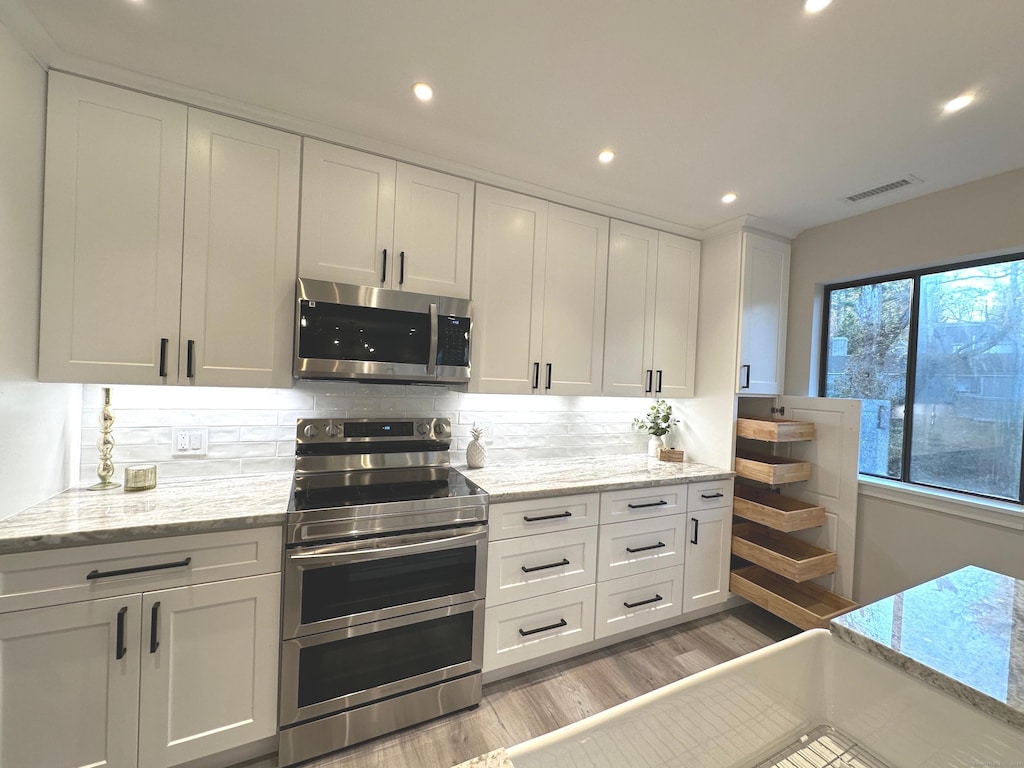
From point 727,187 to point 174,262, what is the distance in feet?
9.11

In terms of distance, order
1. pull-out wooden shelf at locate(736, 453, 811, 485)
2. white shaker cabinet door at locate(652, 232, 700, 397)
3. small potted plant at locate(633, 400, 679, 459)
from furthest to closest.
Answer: small potted plant at locate(633, 400, 679, 459) < white shaker cabinet door at locate(652, 232, 700, 397) < pull-out wooden shelf at locate(736, 453, 811, 485)

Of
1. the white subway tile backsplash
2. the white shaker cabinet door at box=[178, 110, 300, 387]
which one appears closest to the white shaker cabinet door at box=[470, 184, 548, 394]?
the white subway tile backsplash

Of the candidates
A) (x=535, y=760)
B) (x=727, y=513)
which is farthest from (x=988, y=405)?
(x=535, y=760)

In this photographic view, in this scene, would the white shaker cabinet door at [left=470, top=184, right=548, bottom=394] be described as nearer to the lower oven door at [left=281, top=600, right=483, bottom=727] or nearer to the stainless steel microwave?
the stainless steel microwave

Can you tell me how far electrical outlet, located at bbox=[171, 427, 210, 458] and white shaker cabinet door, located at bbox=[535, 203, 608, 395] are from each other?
175 cm

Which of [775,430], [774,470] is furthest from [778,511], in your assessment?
[775,430]

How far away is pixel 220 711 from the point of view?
1.54 metres

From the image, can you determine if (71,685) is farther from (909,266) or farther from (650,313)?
(909,266)

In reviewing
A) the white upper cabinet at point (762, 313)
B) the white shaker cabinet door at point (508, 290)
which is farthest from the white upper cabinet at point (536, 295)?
the white upper cabinet at point (762, 313)

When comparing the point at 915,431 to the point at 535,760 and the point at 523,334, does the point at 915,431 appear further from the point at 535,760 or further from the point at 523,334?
the point at 535,760

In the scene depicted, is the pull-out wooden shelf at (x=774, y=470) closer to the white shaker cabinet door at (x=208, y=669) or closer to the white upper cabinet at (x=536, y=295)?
the white upper cabinet at (x=536, y=295)

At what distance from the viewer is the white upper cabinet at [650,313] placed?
108 inches

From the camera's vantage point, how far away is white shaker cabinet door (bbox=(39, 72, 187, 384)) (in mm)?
1570

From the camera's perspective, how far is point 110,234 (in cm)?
163
